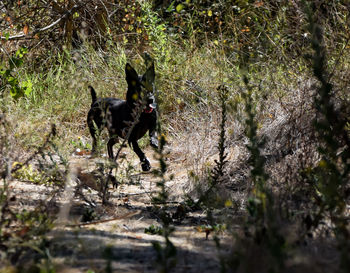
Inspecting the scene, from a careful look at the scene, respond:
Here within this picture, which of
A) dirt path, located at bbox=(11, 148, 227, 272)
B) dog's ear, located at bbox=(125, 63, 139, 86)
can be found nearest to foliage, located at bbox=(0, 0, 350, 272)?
dirt path, located at bbox=(11, 148, 227, 272)

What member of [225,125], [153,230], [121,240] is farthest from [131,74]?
[121,240]

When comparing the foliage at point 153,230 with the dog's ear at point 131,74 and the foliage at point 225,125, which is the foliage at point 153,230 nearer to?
the foliage at point 225,125

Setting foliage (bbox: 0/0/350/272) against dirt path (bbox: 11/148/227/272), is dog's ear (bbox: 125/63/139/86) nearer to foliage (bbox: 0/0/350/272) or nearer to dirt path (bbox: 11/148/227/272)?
foliage (bbox: 0/0/350/272)

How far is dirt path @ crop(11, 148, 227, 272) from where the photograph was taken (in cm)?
224

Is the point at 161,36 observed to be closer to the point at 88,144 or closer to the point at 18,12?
the point at 88,144

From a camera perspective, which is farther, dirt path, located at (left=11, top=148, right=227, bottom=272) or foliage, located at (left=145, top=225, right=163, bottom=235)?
foliage, located at (left=145, top=225, right=163, bottom=235)

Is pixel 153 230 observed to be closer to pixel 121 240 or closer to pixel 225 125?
pixel 121 240

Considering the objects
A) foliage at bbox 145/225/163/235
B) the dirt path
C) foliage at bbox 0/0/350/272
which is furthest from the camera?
foliage at bbox 145/225/163/235

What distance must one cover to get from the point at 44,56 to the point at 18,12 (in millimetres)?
911

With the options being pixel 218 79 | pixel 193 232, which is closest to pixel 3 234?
pixel 193 232

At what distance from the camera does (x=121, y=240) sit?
108 inches

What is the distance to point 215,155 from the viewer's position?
518 centimetres

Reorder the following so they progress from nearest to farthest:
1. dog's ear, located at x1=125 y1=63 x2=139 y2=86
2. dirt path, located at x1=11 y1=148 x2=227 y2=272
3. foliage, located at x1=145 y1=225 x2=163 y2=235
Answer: dirt path, located at x1=11 y1=148 x2=227 y2=272, foliage, located at x1=145 y1=225 x2=163 y2=235, dog's ear, located at x1=125 y1=63 x2=139 y2=86

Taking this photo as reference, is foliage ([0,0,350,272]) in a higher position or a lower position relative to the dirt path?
higher
